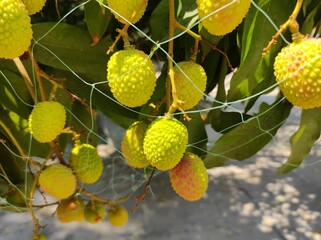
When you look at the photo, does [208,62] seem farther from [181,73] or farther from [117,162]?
[117,162]

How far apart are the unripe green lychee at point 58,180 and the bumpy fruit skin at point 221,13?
267 millimetres

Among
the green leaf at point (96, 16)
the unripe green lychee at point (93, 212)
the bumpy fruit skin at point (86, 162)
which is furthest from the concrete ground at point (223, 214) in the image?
the green leaf at point (96, 16)

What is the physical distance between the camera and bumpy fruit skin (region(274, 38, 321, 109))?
0.99 feet

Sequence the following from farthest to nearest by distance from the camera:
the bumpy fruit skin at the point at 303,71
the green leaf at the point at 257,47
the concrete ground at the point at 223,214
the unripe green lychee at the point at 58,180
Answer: the concrete ground at the point at 223,214
the unripe green lychee at the point at 58,180
the green leaf at the point at 257,47
the bumpy fruit skin at the point at 303,71

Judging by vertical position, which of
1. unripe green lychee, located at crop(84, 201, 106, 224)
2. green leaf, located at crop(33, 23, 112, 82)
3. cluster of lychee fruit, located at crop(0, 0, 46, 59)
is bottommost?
unripe green lychee, located at crop(84, 201, 106, 224)

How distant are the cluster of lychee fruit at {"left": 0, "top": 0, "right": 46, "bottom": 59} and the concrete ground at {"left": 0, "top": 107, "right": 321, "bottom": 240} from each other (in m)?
0.58

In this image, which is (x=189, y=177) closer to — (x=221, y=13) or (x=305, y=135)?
(x=221, y=13)

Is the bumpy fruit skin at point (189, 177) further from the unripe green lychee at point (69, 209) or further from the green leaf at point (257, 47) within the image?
the unripe green lychee at point (69, 209)

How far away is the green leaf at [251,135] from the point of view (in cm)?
53

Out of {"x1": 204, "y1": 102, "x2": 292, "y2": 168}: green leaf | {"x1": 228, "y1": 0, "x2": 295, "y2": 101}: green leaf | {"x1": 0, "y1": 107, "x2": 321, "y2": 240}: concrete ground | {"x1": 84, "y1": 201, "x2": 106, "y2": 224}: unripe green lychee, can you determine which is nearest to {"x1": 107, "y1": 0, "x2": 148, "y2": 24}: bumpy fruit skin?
{"x1": 228, "y1": 0, "x2": 295, "y2": 101}: green leaf

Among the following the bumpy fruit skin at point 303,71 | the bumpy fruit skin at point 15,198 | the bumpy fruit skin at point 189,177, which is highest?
the bumpy fruit skin at point 303,71

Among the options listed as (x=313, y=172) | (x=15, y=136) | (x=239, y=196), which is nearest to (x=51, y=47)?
(x=15, y=136)

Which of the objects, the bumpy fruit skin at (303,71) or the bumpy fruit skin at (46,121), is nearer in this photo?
the bumpy fruit skin at (303,71)

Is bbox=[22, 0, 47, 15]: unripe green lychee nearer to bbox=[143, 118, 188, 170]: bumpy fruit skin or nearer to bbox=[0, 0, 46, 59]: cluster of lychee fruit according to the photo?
bbox=[0, 0, 46, 59]: cluster of lychee fruit
